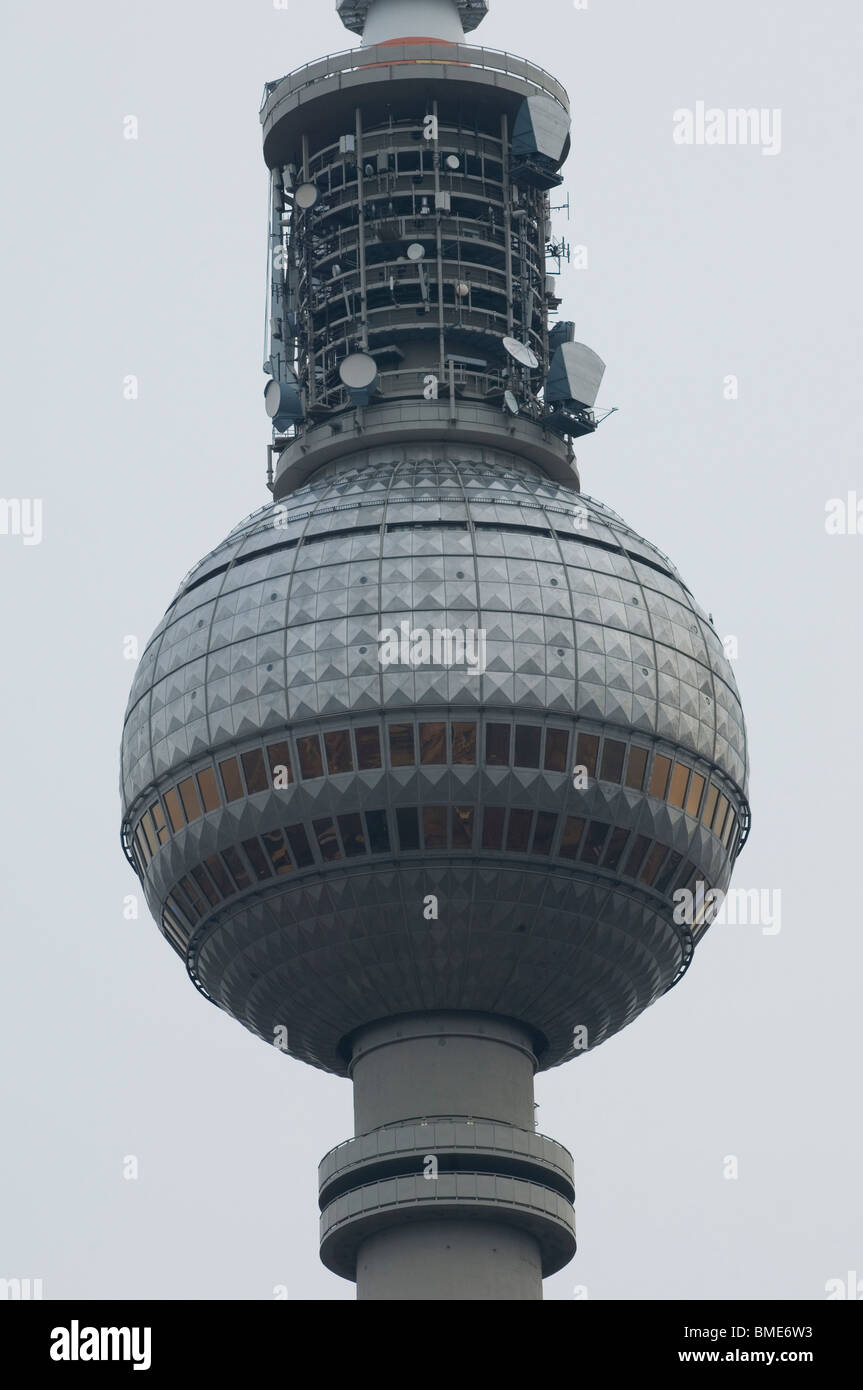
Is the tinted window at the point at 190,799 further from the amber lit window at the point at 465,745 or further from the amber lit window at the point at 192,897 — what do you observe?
the amber lit window at the point at 465,745

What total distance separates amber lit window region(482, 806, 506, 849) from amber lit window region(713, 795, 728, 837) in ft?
30.5

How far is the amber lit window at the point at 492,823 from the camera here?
311 feet

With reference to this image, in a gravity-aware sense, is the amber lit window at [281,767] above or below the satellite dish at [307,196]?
below

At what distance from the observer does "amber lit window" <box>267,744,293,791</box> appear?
313 ft

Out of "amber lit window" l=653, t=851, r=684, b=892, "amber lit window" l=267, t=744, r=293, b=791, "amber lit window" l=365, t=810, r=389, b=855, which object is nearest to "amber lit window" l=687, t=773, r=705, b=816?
"amber lit window" l=653, t=851, r=684, b=892

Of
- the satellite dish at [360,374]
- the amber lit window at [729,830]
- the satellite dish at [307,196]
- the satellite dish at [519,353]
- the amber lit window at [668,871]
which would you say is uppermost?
the satellite dish at [307,196]

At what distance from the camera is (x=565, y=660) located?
96.1 metres

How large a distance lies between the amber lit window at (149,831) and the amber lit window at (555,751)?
1436cm

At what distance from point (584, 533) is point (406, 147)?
719 inches

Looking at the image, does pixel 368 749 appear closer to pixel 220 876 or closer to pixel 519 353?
pixel 220 876

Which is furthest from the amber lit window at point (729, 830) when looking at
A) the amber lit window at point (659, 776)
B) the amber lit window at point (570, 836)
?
the amber lit window at point (570, 836)

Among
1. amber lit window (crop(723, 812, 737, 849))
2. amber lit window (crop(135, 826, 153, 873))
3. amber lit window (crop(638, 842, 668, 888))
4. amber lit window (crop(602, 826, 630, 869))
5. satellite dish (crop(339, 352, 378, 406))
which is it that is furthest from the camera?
satellite dish (crop(339, 352, 378, 406))

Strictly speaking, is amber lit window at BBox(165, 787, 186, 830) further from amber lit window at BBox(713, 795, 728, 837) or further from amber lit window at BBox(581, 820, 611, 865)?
amber lit window at BBox(713, 795, 728, 837)
